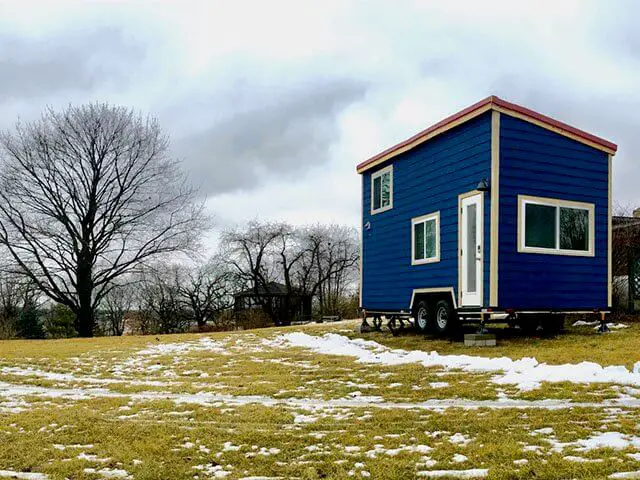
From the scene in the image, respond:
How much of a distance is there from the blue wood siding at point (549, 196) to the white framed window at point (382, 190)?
3697 millimetres

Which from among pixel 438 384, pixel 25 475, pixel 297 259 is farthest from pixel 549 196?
pixel 297 259

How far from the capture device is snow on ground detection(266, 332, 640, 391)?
6953 mm

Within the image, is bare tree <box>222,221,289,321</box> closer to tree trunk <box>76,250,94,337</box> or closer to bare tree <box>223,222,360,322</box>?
bare tree <box>223,222,360,322</box>

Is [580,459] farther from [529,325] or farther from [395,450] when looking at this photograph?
[529,325]

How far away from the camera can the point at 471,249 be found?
35.7ft

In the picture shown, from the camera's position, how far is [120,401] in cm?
723

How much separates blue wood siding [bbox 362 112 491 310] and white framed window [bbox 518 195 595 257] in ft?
2.62

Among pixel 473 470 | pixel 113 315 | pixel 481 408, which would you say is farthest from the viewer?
pixel 113 315

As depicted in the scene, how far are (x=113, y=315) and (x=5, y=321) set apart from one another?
42.4ft

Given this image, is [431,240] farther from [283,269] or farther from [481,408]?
[283,269]

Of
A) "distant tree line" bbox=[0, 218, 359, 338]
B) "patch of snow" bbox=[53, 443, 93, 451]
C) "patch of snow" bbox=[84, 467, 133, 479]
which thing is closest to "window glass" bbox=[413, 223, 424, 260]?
"patch of snow" bbox=[53, 443, 93, 451]

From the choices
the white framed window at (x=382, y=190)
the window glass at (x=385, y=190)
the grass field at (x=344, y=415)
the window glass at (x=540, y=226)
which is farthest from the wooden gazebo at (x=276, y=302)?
the grass field at (x=344, y=415)

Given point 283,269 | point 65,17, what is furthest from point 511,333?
point 283,269

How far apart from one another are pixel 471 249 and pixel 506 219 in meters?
0.87
